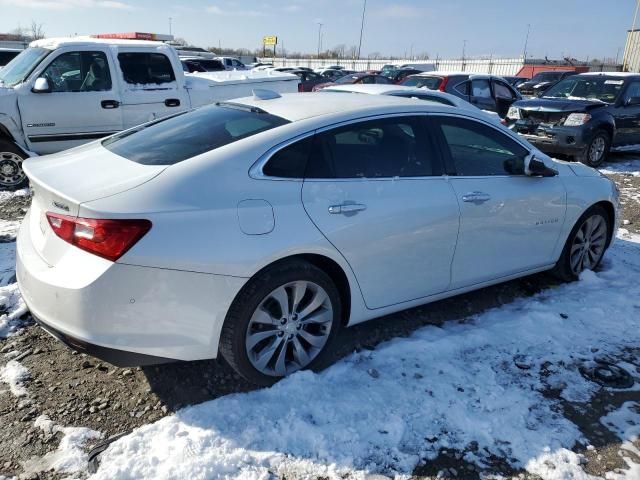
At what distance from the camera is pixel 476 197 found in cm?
375

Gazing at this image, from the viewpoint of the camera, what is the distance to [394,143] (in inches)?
139

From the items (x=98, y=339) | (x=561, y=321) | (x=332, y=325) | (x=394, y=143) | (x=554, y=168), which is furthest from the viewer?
(x=554, y=168)

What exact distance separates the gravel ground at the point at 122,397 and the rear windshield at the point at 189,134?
127 cm

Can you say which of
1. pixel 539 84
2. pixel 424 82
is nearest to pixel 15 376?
pixel 424 82

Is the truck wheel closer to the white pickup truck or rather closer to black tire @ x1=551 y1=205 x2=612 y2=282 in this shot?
the white pickup truck

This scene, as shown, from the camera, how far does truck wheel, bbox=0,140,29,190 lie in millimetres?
7246

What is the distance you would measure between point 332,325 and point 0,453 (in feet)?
5.94

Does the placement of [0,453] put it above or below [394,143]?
below

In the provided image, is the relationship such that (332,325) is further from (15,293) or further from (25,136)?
(25,136)

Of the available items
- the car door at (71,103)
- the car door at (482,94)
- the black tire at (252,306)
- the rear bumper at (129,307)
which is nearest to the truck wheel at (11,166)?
the car door at (71,103)

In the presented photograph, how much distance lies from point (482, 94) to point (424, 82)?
1.34 meters

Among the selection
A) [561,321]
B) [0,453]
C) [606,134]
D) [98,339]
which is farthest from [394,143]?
[606,134]

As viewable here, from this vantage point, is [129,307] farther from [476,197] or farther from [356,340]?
[476,197]

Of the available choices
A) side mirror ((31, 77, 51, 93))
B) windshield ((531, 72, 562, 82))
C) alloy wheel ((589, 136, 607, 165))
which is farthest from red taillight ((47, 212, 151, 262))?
windshield ((531, 72, 562, 82))
